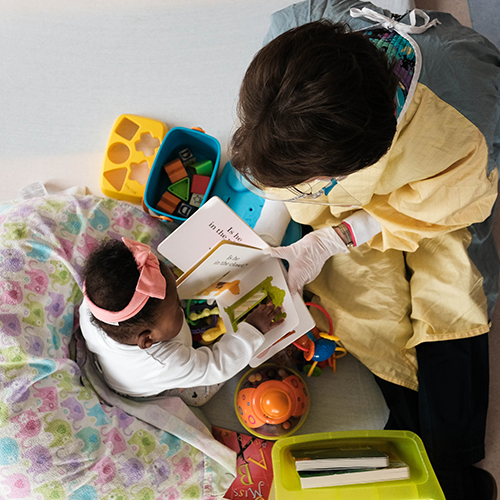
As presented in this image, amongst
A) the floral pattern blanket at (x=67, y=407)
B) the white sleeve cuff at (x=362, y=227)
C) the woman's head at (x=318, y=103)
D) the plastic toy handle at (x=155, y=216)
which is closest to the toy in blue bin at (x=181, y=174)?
the plastic toy handle at (x=155, y=216)

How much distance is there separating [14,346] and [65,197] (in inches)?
16.2

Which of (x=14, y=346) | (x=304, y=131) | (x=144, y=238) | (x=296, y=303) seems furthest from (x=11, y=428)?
(x=304, y=131)

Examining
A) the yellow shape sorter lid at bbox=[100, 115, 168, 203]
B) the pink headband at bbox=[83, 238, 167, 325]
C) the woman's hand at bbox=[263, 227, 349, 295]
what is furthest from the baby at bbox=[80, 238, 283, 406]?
the yellow shape sorter lid at bbox=[100, 115, 168, 203]

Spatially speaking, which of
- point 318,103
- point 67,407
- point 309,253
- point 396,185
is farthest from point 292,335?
point 318,103

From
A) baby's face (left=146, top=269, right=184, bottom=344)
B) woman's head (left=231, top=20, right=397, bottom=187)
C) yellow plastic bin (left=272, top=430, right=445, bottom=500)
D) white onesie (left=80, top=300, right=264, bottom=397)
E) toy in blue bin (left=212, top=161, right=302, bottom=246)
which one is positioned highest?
woman's head (left=231, top=20, right=397, bottom=187)

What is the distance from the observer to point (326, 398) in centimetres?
112

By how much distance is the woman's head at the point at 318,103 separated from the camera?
0.50 metres

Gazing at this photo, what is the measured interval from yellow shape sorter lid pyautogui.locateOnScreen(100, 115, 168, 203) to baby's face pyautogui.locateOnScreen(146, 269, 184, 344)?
0.43 m

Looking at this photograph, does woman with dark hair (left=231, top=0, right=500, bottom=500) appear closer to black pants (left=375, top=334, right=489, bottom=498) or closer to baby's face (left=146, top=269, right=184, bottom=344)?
black pants (left=375, top=334, right=489, bottom=498)

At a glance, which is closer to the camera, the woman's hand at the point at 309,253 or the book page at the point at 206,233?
the book page at the point at 206,233

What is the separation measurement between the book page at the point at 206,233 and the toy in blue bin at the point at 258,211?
17 cm

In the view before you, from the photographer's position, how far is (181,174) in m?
1.21

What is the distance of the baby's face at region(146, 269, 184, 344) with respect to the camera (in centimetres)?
84

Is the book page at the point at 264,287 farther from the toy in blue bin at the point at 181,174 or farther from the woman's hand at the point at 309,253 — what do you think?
the toy in blue bin at the point at 181,174
